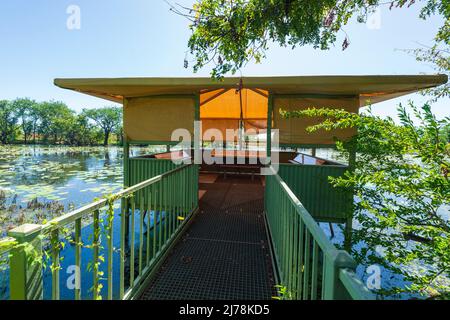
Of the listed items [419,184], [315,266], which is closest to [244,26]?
[419,184]

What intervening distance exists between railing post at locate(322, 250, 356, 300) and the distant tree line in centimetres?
4897

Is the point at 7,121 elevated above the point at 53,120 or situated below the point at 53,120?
below

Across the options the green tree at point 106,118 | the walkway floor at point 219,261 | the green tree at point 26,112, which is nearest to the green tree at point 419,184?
the walkway floor at point 219,261

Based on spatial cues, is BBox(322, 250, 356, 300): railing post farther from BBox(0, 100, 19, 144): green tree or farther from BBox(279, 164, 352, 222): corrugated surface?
BBox(0, 100, 19, 144): green tree

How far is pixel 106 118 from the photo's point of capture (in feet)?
165

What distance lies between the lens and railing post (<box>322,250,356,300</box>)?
891 mm

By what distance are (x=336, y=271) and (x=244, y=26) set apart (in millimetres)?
2510

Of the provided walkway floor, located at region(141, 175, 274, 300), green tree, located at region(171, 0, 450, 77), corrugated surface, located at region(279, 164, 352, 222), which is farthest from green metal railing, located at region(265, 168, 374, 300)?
corrugated surface, located at region(279, 164, 352, 222)

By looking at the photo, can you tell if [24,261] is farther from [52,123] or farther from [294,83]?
[52,123]

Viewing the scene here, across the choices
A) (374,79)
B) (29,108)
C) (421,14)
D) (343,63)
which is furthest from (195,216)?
(29,108)

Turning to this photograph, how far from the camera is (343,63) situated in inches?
176
